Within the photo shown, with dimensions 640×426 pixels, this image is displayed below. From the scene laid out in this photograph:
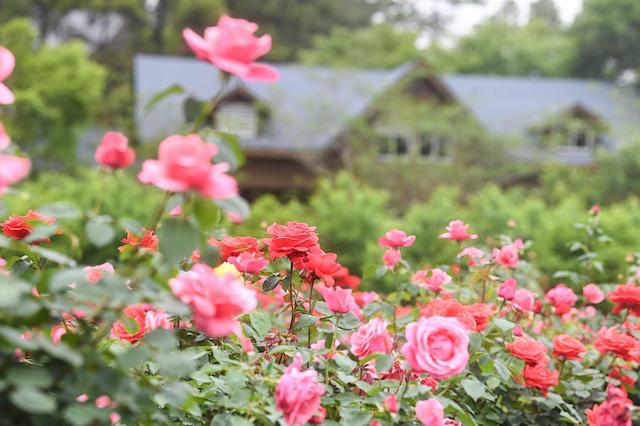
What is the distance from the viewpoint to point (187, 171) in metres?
0.93

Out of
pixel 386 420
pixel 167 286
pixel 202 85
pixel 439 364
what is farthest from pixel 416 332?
pixel 202 85

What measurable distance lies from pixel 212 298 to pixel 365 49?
20.1 metres

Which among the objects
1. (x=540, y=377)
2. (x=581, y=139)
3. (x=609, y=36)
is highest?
(x=609, y=36)

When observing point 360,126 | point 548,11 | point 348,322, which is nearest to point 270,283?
point 348,322

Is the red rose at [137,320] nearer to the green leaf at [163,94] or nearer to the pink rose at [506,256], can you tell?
the green leaf at [163,94]

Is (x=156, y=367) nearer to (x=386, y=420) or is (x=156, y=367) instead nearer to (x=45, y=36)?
(x=386, y=420)

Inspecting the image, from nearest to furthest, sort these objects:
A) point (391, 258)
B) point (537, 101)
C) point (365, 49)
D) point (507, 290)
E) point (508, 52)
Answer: point (507, 290) < point (391, 258) < point (537, 101) < point (365, 49) < point (508, 52)

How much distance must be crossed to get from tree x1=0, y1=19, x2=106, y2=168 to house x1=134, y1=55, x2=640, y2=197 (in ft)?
3.76

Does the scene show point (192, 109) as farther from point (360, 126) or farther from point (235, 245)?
point (360, 126)

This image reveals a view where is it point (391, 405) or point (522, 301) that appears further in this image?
point (522, 301)

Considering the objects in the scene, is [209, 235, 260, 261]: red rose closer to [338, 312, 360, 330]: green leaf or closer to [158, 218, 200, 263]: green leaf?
[338, 312, 360, 330]: green leaf

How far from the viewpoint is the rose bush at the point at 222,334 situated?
0.97 m

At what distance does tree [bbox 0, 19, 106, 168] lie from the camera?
50.8ft

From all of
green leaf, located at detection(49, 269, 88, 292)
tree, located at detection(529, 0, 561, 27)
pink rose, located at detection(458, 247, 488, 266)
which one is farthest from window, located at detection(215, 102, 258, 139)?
tree, located at detection(529, 0, 561, 27)
